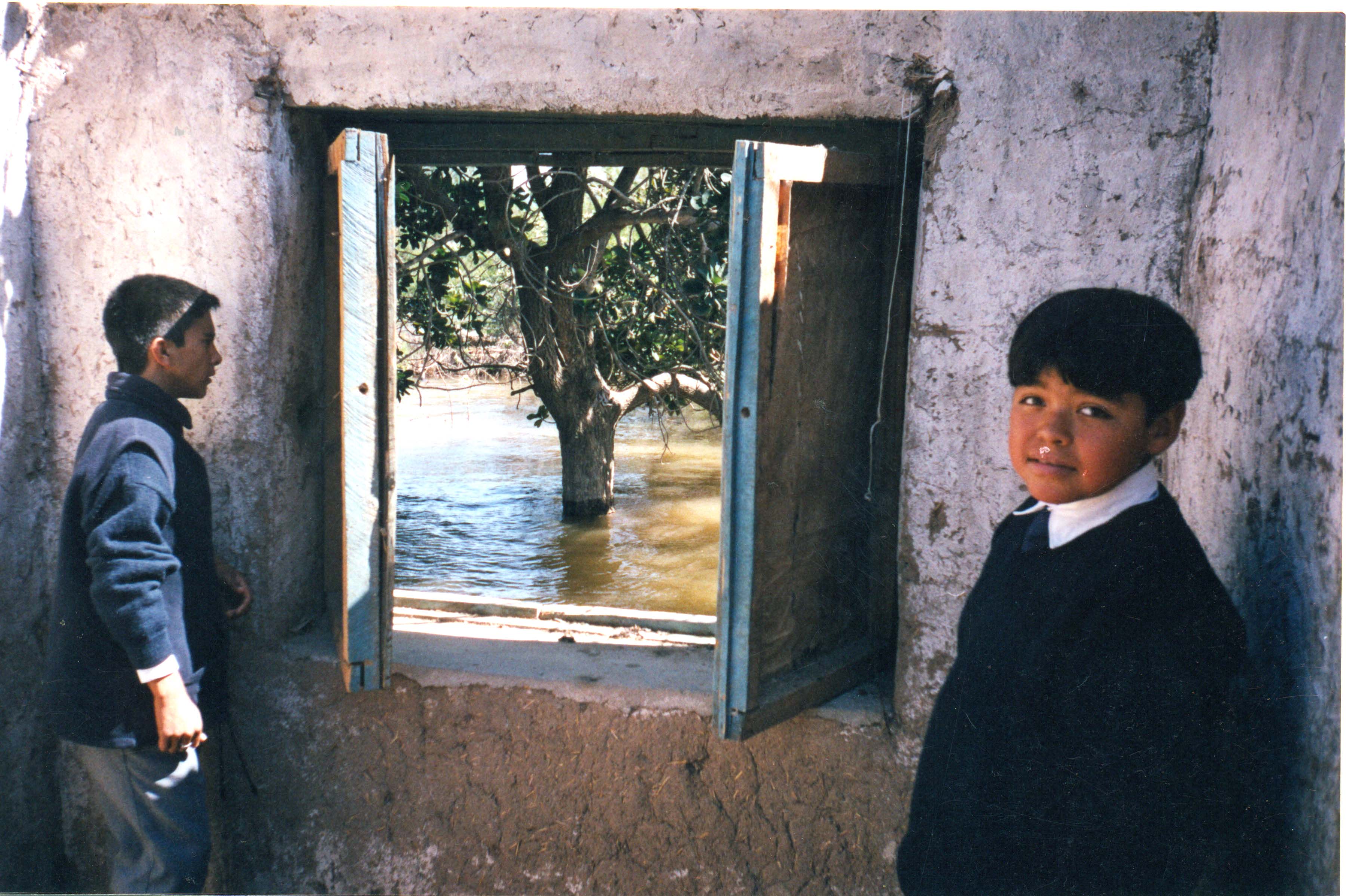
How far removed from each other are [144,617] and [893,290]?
6.20ft

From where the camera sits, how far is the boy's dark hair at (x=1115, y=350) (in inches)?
66.4

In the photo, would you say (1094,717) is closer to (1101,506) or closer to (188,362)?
(1101,506)

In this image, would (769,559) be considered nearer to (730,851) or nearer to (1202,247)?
(730,851)

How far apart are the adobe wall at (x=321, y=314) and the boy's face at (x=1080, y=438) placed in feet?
1.55

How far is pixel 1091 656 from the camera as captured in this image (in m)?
1.59

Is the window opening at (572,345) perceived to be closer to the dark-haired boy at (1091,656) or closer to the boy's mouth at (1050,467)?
the dark-haired boy at (1091,656)

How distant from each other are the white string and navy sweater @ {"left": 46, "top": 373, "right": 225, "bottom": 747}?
1620 millimetres

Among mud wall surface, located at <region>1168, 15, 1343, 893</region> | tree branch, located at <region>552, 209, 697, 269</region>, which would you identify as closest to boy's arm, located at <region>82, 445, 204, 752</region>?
mud wall surface, located at <region>1168, 15, 1343, 893</region>

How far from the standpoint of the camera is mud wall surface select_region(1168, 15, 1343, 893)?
1535 mm

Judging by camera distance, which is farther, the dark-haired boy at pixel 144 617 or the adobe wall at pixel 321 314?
the adobe wall at pixel 321 314

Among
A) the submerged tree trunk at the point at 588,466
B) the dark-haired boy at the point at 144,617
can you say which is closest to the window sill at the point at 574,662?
the dark-haired boy at the point at 144,617

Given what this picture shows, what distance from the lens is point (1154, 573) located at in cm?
157

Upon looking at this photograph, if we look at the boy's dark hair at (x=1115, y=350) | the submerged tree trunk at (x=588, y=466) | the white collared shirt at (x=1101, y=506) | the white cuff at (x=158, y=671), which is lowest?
the submerged tree trunk at (x=588, y=466)

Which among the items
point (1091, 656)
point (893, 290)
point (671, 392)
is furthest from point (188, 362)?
point (671, 392)
